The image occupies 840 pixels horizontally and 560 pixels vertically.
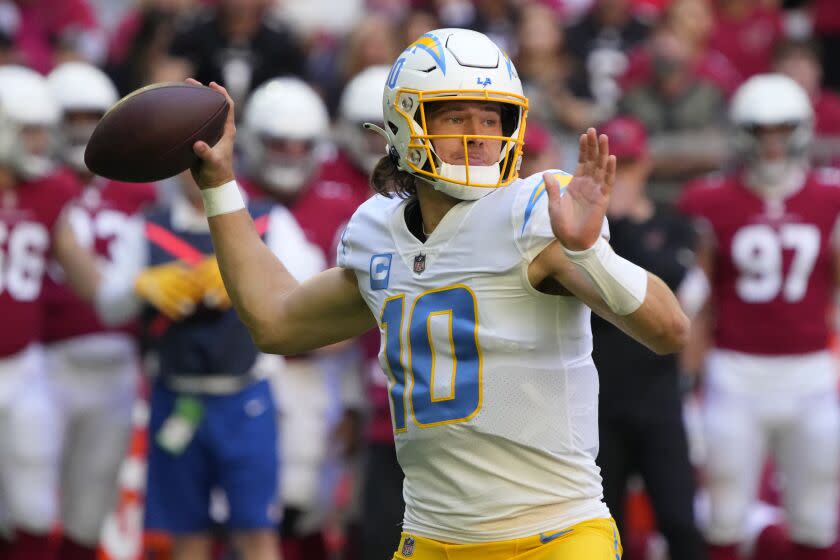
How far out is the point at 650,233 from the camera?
5.65 m

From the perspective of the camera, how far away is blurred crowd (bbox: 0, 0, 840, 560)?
5793mm

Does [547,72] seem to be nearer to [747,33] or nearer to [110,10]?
[747,33]

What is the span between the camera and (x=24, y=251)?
6.05 meters

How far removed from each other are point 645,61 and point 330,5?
412 centimetres

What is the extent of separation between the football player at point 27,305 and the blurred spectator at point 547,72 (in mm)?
2690

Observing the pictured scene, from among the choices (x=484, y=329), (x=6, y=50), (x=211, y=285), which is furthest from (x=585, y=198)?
(x=6, y=50)

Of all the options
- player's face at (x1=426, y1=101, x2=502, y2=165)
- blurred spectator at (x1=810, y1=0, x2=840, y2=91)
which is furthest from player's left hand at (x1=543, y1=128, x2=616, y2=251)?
blurred spectator at (x1=810, y1=0, x2=840, y2=91)

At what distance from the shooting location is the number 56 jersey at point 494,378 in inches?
122

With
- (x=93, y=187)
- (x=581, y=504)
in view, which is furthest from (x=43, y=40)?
(x=581, y=504)

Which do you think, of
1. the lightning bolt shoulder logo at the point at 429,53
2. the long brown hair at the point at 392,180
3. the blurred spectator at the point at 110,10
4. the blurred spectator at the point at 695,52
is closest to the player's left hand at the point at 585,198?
the lightning bolt shoulder logo at the point at 429,53

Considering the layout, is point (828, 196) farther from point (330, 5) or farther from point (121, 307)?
point (330, 5)

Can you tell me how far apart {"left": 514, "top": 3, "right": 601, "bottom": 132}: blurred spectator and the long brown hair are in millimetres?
4425

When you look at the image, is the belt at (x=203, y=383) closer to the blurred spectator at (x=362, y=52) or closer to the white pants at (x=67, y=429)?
the white pants at (x=67, y=429)

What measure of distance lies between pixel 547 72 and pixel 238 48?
1.64 meters
